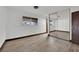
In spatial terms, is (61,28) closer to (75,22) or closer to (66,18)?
(66,18)

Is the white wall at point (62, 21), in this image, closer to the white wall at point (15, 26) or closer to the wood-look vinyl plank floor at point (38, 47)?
the wood-look vinyl plank floor at point (38, 47)

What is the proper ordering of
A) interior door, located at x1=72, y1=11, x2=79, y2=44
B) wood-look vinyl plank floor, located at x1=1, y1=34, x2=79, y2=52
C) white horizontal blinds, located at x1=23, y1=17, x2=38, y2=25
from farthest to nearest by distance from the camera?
1. white horizontal blinds, located at x1=23, y1=17, x2=38, y2=25
2. interior door, located at x1=72, y1=11, x2=79, y2=44
3. wood-look vinyl plank floor, located at x1=1, y1=34, x2=79, y2=52

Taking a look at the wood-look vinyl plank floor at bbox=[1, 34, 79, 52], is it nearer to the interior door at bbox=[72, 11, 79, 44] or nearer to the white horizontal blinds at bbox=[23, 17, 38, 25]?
the interior door at bbox=[72, 11, 79, 44]

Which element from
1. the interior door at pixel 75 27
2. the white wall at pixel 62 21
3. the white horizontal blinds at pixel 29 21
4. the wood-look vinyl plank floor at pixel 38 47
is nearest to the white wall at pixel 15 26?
the white horizontal blinds at pixel 29 21

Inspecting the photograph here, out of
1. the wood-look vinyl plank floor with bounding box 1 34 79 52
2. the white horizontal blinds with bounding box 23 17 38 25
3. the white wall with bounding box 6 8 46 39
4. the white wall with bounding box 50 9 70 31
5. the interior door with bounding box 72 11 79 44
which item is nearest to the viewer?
the wood-look vinyl plank floor with bounding box 1 34 79 52

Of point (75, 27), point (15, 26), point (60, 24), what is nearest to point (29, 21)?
point (15, 26)

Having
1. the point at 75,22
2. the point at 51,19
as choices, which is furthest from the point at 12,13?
the point at 75,22

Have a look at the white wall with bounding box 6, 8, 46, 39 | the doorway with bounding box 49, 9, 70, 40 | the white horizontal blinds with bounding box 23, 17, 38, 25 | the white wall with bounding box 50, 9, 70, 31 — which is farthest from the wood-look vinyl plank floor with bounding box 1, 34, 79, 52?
the white horizontal blinds with bounding box 23, 17, 38, 25

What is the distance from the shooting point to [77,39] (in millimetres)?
4383

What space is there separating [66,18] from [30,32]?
3.46 meters

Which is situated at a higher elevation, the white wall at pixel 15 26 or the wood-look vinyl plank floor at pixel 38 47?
the white wall at pixel 15 26

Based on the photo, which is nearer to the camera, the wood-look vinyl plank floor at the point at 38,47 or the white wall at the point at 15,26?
the wood-look vinyl plank floor at the point at 38,47

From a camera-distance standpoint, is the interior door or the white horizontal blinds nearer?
the interior door

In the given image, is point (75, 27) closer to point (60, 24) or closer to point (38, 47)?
point (60, 24)
